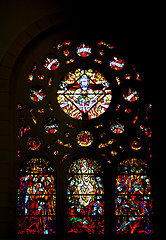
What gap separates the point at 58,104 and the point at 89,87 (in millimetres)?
740

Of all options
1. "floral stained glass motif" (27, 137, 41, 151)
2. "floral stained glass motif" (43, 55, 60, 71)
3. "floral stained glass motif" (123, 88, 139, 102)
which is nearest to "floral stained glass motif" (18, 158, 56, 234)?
"floral stained glass motif" (27, 137, 41, 151)

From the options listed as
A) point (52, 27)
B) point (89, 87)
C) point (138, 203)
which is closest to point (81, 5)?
point (52, 27)

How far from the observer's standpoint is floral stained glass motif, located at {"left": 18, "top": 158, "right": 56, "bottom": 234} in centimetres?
1218

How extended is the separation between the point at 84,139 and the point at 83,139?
20 millimetres

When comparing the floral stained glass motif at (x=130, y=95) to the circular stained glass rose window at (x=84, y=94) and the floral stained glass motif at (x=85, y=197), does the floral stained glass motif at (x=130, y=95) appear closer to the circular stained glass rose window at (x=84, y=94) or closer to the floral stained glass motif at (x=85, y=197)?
the circular stained glass rose window at (x=84, y=94)

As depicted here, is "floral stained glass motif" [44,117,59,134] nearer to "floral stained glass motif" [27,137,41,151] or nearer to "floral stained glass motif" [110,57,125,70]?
"floral stained glass motif" [27,137,41,151]

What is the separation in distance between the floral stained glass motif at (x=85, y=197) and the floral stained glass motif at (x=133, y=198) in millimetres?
352

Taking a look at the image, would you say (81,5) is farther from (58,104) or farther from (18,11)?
(58,104)

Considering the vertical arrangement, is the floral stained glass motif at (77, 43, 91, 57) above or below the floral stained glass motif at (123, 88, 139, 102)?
above

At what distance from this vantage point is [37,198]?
12320 millimetres

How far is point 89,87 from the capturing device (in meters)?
12.9

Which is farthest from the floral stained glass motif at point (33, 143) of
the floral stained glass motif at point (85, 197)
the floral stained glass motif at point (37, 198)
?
the floral stained glass motif at point (85, 197)

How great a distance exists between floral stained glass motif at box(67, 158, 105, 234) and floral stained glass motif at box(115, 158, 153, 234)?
0.35 metres

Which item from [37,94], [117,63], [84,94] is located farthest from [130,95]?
[37,94]
